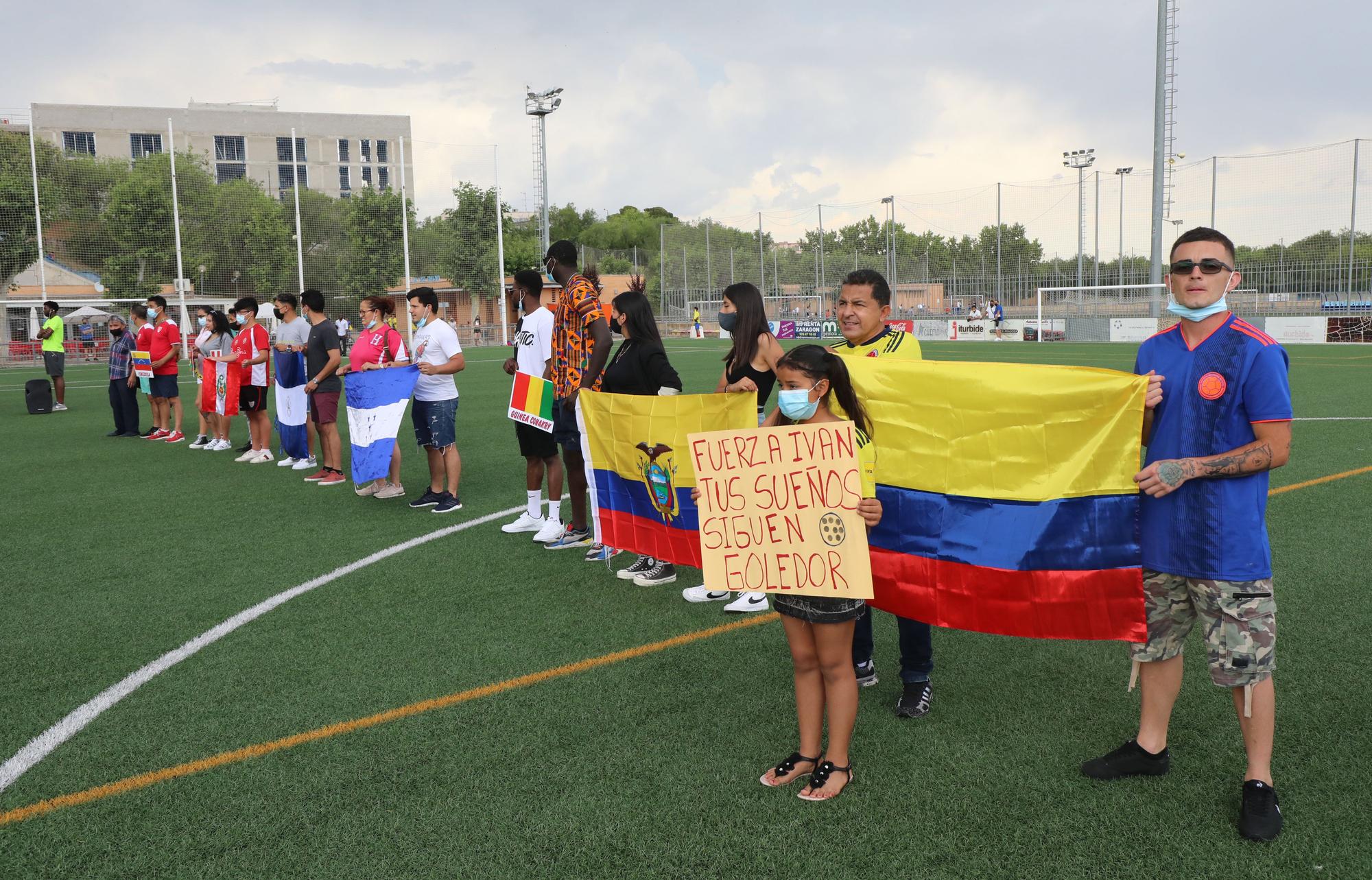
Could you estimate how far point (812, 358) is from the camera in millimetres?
3346

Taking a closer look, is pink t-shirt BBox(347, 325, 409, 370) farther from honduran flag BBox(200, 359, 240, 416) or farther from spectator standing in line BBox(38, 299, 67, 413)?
spectator standing in line BBox(38, 299, 67, 413)

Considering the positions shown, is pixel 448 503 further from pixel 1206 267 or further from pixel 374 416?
pixel 1206 267

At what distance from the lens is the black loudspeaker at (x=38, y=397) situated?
17.9 m

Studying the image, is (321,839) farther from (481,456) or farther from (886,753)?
(481,456)

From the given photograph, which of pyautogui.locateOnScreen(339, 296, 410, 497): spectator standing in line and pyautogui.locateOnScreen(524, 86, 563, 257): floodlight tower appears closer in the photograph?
pyautogui.locateOnScreen(339, 296, 410, 497): spectator standing in line

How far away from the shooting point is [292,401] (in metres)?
11.2

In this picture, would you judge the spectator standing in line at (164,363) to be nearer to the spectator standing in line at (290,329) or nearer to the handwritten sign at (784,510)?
the spectator standing in line at (290,329)

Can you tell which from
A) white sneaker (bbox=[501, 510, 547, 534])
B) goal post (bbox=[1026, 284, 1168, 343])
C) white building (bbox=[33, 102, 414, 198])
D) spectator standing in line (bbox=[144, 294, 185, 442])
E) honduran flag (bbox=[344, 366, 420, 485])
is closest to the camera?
white sneaker (bbox=[501, 510, 547, 534])

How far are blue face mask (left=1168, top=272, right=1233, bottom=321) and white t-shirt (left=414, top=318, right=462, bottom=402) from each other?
6386mm

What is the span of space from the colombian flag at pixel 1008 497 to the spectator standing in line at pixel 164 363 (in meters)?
12.2

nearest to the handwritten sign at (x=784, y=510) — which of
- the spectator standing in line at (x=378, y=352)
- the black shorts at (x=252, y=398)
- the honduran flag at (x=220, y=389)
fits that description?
the spectator standing in line at (x=378, y=352)

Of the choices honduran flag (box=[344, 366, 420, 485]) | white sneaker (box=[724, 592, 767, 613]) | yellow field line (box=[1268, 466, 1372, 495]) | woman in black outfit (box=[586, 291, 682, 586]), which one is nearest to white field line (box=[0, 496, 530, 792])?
honduran flag (box=[344, 366, 420, 485])

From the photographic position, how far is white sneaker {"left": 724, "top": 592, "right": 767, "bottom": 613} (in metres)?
5.71

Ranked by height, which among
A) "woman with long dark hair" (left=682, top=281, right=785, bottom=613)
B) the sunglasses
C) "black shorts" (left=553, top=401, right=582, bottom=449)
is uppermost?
the sunglasses
